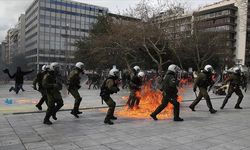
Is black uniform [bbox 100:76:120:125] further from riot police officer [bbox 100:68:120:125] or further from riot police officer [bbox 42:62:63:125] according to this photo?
riot police officer [bbox 42:62:63:125]

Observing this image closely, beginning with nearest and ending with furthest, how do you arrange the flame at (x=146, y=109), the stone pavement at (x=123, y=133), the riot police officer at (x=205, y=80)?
the stone pavement at (x=123, y=133)
the flame at (x=146, y=109)
the riot police officer at (x=205, y=80)

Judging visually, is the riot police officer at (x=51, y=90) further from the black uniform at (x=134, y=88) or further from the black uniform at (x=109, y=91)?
the black uniform at (x=134, y=88)

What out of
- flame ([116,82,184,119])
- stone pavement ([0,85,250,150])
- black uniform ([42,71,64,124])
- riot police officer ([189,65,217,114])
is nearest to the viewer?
stone pavement ([0,85,250,150])

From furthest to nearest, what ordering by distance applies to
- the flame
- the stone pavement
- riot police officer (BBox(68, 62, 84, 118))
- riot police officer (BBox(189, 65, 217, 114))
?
riot police officer (BBox(189, 65, 217, 114)), the flame, riot police officer (BBox(68, 62, 84, 118)), the stone pavement

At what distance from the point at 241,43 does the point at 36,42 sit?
188 feet

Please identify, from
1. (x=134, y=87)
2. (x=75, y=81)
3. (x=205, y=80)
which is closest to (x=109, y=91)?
(x=75, y=81)

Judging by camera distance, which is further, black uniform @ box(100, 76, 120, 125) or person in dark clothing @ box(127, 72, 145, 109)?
person in dark clothing @ box(127, 72, 145, 109)

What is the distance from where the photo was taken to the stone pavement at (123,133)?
20.1 feet

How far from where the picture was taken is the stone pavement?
20.1 feet

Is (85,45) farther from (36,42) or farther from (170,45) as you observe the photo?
(36,42)

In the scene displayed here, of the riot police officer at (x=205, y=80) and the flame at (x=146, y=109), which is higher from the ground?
the riot police officer at (x=205, y=80)

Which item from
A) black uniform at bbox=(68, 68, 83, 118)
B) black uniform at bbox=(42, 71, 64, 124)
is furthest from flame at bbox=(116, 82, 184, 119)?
black uniform at bbox=(42, 71, 64, 124)

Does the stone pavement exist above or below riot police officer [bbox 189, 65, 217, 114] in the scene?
below

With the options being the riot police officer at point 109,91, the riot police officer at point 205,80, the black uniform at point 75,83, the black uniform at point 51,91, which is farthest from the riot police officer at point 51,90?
the riot police officer at point 205,80
